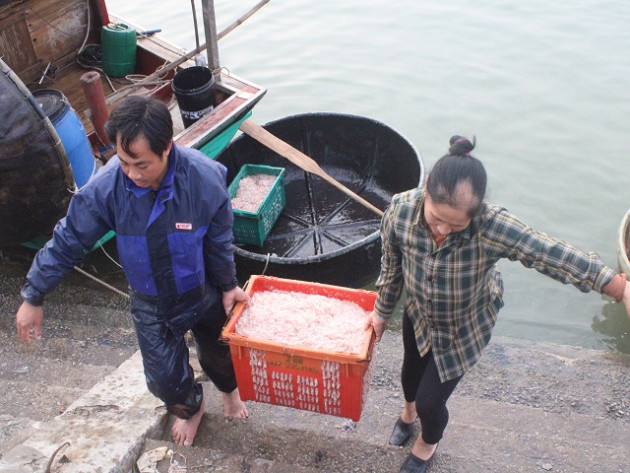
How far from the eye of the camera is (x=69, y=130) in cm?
532

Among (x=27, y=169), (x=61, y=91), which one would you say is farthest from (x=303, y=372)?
(x=61, y=91)

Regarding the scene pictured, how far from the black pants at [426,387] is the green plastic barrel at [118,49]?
592 cm

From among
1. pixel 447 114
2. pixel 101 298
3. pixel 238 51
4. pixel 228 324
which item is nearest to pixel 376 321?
pixel 228 324

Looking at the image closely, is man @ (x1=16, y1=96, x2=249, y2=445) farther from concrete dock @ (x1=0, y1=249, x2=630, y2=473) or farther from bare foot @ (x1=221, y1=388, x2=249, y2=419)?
Answer: bare foot @ (x1=221, y1=388, x2=249, y2=419)

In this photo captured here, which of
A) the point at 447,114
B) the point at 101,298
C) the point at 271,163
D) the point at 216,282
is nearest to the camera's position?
the point at 216,282

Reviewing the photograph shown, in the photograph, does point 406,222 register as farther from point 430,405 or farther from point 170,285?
point 170,285

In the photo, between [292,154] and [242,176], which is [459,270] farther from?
[242,176]

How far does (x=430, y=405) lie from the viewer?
2916 mm

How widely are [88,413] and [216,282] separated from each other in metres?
1.01

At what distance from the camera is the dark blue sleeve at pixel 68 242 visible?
267 centimetres

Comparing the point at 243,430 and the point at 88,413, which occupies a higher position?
the point at 88,413

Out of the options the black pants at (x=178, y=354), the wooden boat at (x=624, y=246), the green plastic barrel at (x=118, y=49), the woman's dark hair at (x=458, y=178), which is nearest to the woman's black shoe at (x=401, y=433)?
the black pants at (x=178, y=354)

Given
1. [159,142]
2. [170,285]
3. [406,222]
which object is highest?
[159,142]

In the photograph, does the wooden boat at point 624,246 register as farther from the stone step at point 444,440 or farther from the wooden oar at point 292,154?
the wooden oar at point 292,154
